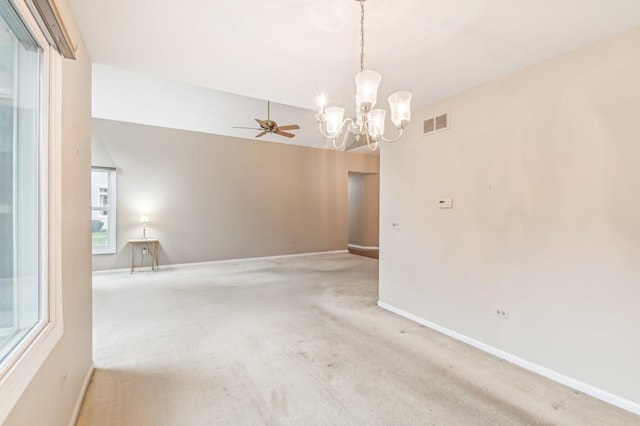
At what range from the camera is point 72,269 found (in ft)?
6.00

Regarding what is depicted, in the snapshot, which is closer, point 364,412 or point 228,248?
point 364,412

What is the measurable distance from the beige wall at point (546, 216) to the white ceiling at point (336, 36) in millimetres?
306

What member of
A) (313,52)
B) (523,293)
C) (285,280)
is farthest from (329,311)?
(313,52)

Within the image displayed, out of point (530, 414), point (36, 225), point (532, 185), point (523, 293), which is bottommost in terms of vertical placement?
point (530, 414)

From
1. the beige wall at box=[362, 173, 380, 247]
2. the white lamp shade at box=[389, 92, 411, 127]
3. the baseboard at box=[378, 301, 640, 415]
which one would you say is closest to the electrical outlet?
the baseboard at box=[378, 301, 640, 415]

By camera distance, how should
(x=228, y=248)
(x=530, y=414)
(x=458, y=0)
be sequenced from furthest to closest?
(x=228, y=248) < (x=530, y=414) < (x=458, y=0)

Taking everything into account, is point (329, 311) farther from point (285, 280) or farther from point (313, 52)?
point (313, 52)

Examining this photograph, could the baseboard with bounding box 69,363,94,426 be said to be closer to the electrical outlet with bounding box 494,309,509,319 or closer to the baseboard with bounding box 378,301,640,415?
the baseboard with bounding box 378,301,640,415

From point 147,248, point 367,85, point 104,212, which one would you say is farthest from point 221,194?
point 367,85

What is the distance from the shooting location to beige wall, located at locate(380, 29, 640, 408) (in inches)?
80.0

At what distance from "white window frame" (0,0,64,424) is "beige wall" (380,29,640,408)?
324cm

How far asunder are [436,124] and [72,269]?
352cm

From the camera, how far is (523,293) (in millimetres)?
2557

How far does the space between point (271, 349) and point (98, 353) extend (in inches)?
62.0
